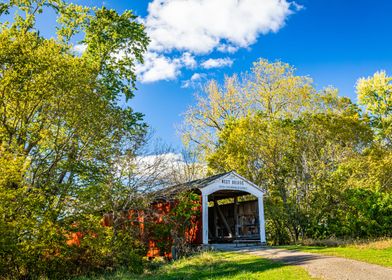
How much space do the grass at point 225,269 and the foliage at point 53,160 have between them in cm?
174

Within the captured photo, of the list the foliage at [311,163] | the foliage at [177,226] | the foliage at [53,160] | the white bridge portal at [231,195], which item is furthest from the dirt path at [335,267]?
the foliage at [311,163]

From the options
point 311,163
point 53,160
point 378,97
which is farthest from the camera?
point 378,97

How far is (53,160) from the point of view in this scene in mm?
13703

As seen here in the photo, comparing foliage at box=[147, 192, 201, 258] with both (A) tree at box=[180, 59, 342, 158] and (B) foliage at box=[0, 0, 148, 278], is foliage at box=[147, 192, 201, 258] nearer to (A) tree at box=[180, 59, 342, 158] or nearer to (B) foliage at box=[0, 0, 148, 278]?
(B) foliage at box=[0, 0, 148, 278]

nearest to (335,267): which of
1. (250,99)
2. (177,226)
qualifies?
(177,226)

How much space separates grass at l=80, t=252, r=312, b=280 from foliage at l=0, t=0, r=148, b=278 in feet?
5.69

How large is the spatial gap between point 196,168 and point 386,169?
39.2 ft

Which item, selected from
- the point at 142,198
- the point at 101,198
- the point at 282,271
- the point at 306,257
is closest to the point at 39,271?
the point at 101,198

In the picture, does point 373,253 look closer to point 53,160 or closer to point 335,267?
point 335,267

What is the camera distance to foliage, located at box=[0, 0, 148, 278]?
11430 millimetres

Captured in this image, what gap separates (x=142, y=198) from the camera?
45.0 feet

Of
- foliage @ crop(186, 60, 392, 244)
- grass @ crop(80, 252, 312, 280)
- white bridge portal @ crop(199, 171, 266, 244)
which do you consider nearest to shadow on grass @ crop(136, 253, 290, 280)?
grass @ crop(80, 252, 312, 280)

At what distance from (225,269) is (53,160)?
7.17 metres

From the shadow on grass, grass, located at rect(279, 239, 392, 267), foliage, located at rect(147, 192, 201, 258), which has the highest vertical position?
foliage, located at rect(147, 192, 201, 258)
